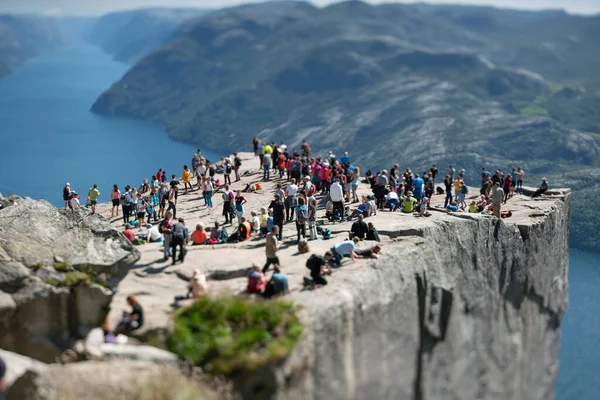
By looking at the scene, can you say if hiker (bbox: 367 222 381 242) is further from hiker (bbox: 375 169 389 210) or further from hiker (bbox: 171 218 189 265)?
hiker (bbox: 375 169 389 210)

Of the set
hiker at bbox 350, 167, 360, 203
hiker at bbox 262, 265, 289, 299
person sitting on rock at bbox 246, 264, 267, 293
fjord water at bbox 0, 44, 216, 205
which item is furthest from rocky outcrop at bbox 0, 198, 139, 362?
fjord water at bbox 0, 44, 216, 205

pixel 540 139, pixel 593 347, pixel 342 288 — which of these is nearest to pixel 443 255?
pixel 342 288

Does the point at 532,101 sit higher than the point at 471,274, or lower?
higher

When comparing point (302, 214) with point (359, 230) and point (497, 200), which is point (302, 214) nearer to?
point (359, 230)

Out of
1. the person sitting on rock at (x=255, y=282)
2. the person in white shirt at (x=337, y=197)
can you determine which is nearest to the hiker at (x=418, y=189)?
the person in white shirt at (x=337, y=197)

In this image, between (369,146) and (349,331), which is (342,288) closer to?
(349,331)

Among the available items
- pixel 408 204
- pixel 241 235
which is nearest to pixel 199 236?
pixel 241 235

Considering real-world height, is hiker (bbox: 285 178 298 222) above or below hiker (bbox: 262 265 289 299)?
above
